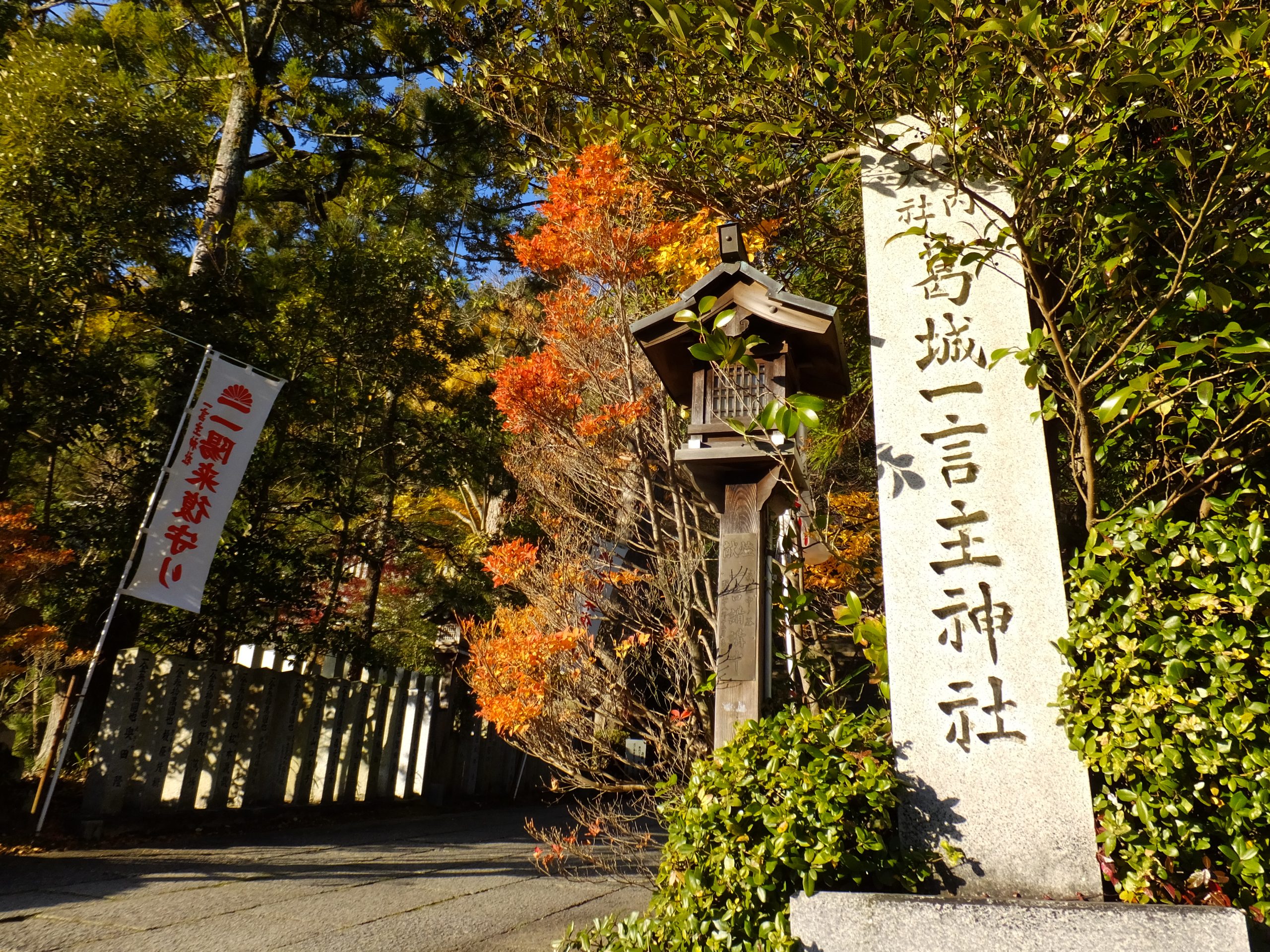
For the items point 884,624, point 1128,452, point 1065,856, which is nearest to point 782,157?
point 1128,452

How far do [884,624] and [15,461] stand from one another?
9.47 meters

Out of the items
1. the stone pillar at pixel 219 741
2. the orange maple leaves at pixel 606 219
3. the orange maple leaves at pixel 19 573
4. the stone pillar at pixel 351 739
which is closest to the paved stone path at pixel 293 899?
the stone pillar at pixel 219 741

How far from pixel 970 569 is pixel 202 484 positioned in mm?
6581

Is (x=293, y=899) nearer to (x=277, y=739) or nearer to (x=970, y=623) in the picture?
(x=277, y=739)

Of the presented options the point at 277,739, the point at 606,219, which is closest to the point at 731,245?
the point at 606,219

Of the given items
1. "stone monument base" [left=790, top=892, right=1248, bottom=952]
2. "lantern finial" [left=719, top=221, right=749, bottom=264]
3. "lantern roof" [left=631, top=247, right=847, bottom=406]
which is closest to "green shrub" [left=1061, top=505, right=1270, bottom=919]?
"stone monument base" [left=790, top=892, right=1248, bottom=952]

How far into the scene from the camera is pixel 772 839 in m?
2.58

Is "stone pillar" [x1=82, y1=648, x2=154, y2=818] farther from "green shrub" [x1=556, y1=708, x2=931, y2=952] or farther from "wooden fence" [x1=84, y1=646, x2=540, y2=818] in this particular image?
"green shrub" [x1=556, y1=708, x2=931, y2=952]

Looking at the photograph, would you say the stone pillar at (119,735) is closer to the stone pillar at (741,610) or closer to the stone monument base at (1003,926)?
the stone pillar at (741,610)

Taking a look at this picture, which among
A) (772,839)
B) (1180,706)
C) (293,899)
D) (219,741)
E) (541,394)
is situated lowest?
(293,899)

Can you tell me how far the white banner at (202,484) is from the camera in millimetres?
6488

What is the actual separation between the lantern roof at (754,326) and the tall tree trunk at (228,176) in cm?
720

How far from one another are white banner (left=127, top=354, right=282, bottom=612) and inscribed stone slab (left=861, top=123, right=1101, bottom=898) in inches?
238

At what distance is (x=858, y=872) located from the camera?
2.55 meters
